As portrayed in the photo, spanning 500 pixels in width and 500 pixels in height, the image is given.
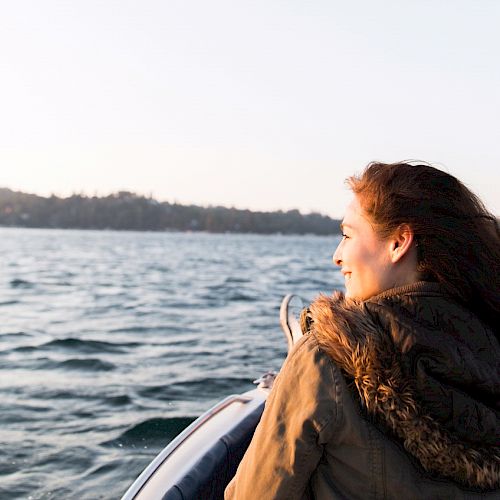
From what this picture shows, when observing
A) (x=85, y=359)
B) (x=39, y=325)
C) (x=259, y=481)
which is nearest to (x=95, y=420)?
(x=85, y=359)

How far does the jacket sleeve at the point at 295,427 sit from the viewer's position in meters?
1.35

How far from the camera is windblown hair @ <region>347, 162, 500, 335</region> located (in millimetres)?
1504

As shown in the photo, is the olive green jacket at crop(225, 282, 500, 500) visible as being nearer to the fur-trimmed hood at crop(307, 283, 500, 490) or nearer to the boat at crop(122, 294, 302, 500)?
the fur-trimmed hood at crop(307, 283, 500, 490)

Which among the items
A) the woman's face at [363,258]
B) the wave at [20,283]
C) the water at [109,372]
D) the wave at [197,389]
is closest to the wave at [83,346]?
the water at [109,372]

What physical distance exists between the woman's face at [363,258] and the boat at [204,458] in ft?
2.90

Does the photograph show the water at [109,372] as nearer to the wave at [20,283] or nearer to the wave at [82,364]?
the wave at [82,364]

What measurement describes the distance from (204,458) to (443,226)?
68.8 inches

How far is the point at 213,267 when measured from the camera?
1288 inches

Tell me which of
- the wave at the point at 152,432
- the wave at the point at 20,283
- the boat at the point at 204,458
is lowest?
the wave at the point at 20,283

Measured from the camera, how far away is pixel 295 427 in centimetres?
137

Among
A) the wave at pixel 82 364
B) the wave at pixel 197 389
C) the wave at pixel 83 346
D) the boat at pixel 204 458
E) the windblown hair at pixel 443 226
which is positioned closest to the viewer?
the windblown hair at pixel 443 226

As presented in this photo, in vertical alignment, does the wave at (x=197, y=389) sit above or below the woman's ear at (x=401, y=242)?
below

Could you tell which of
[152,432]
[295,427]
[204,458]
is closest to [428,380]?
[295,427]

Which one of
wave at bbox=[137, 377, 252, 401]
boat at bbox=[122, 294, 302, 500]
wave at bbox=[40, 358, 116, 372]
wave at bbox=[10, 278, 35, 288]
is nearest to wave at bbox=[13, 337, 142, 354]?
wave at bbox=[40, 358, 116, 372]
